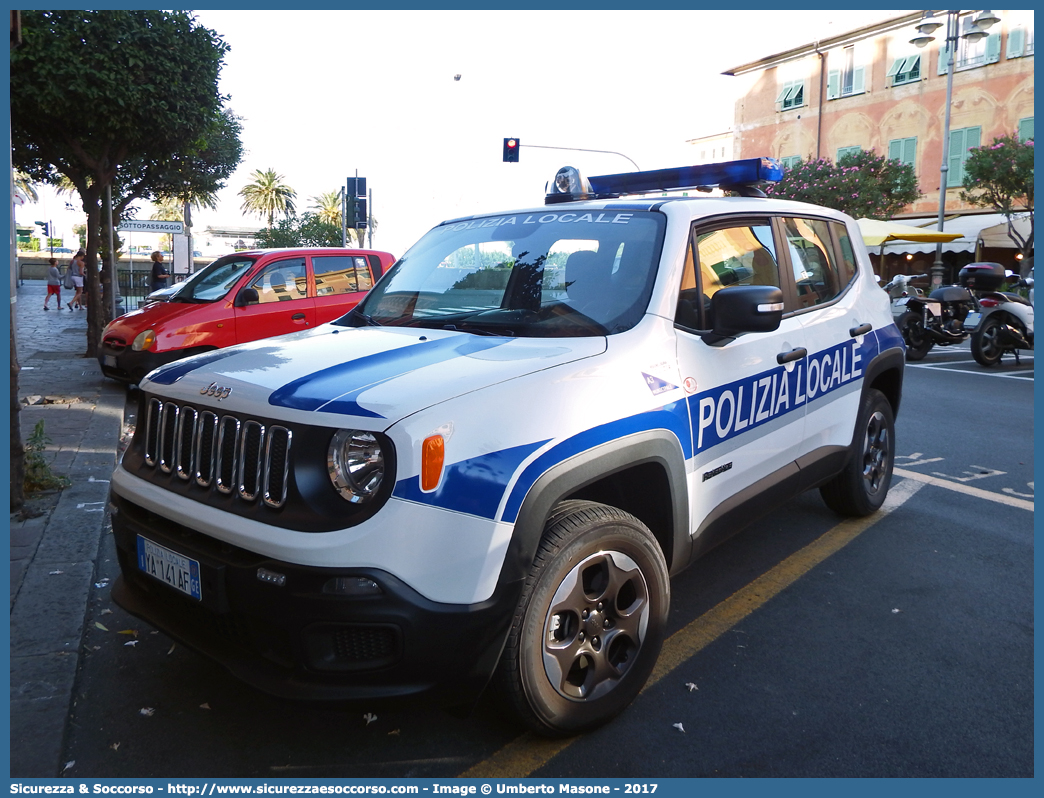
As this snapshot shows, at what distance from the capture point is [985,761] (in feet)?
8.87

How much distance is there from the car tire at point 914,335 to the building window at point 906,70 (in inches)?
1030

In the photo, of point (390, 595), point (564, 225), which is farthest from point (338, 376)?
point (564, 225)

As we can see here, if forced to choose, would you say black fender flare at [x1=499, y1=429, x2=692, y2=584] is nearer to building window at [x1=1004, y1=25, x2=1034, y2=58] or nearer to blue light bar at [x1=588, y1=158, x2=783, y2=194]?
blue light bar at [x1=588, y1=158, x2=783, y2=194]

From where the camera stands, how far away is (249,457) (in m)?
2.59

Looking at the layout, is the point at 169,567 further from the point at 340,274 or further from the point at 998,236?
the point at 998,236

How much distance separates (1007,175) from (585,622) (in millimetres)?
27771

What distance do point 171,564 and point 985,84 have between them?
37020 millimetres

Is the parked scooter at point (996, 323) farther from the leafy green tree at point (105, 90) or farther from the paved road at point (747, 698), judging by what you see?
the leafy green tree at point (105, 90)

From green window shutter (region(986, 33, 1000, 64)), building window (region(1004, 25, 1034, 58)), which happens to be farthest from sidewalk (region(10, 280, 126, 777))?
green window shutter (region(986, 33, 1000, 64))

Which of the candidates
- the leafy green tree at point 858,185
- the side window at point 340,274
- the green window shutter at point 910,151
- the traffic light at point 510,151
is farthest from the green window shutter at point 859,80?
the side window at point 340,274

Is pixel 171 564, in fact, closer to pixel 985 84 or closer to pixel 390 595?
pixel 390 595

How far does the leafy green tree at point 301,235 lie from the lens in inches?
1784

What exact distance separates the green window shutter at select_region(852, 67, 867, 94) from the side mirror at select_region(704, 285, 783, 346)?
39.5m

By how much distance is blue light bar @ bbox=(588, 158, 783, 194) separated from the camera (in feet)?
13.8
